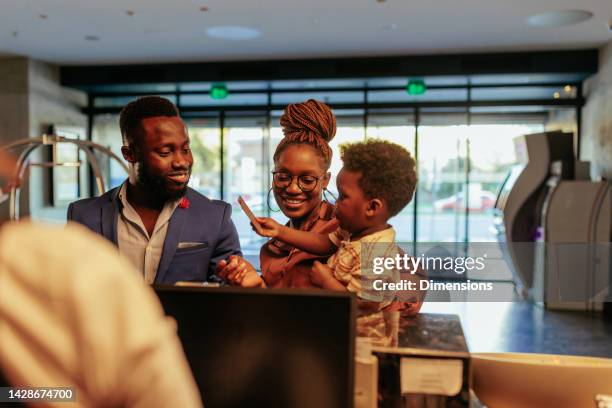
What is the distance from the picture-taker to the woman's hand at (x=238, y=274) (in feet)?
3.73

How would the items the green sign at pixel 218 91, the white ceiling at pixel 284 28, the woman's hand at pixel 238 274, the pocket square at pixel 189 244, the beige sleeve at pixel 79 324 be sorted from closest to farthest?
the beige sleeve at pixel 79 324 → the woman's hand at pixel 238 274 → the pocket square at pixel 189 244 → the white ceiling at pixel 284 28 → the green sign at pixel 218 91

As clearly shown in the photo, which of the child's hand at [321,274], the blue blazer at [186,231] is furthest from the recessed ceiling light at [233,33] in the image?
the child's hand at [321,274]

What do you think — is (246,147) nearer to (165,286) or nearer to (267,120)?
(267,120)

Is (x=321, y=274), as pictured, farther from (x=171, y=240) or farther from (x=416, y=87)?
(x=416, y=87)

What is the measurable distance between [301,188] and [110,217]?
0.65 m

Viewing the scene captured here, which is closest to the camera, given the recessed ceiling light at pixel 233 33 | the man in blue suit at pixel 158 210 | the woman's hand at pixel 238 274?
the woman's hand at pixel 238 274

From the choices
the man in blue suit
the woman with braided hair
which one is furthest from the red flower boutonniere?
the woman with braided hair

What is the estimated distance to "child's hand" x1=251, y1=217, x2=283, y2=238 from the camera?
1213mm

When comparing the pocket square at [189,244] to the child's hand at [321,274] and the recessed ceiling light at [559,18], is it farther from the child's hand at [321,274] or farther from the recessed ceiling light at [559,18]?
the recessed ceiling light at [559,18]

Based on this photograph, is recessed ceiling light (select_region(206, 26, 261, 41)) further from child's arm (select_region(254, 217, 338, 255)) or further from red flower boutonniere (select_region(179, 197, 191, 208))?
child's arm (select_region(254, 217, 338, 255))

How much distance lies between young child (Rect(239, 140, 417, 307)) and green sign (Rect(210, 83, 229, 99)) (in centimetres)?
723

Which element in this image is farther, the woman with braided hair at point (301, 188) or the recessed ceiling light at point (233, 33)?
the recessed ceiling light at point (233, 33)

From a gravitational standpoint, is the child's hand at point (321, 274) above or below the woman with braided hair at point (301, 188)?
below

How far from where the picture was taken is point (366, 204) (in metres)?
1.03
